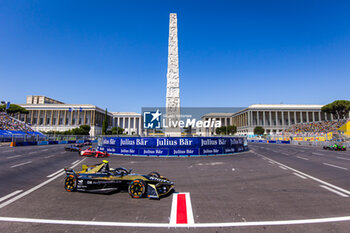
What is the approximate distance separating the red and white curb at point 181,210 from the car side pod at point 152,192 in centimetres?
70

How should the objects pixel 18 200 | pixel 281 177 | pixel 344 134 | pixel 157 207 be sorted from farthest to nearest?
pixel 344 134 < pixel 281 177 < pixel 18 200 < pixel 157 207

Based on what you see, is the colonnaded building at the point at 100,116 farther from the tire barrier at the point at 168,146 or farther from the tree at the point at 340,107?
the tire barrier at the point at 168,146

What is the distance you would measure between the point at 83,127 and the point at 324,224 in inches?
3765

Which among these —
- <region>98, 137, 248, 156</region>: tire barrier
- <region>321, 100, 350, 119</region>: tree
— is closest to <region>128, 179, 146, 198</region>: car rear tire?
<region>98, 137, 248, 156</region>: tire barrier

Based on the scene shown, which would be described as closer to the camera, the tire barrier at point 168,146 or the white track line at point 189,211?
the white track line at point 189,211

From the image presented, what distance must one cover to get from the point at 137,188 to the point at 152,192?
57 cm

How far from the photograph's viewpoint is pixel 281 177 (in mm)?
10398

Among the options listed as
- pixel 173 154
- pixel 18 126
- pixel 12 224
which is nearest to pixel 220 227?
pixel 12 224

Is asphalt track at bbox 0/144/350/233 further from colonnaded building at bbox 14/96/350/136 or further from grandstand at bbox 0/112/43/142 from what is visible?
colonnaded building at bbox 14/96/350/136

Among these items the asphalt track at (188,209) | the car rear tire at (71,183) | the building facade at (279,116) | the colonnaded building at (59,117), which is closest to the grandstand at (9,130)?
the asphalt track at (188,209)

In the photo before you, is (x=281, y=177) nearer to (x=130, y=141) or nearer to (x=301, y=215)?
(x=301, y=215)

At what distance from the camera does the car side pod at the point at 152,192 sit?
21.8ft

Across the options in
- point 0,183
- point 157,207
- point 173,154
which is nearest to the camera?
point 157,207

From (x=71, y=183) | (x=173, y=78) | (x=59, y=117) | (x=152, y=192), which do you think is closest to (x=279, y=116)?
(x=173, y=78)
